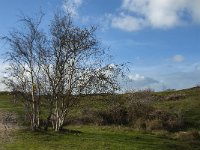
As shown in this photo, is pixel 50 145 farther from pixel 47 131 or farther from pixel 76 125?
pixel 76 125

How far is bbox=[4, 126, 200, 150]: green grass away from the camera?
26.0 metres

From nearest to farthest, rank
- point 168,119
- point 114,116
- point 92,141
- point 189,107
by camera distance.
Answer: point 92,141, point 168,119, point 114,116, point 189,107

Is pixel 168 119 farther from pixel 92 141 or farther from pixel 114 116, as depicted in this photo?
pixel 92 141

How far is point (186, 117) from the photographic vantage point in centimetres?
4378

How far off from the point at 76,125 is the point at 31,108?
675cm

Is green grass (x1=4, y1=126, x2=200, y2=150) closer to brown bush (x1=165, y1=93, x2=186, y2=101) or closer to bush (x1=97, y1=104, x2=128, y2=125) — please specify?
bush (x1=97, y1=104, x2=128, y2=125)

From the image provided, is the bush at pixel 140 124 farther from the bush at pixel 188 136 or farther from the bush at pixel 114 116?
the bush at pixel 188 136

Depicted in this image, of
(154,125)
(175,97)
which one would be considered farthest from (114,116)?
(175,97)

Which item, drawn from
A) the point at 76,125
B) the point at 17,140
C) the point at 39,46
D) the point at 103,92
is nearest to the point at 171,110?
the point at 76,125

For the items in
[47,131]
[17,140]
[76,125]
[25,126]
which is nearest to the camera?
[17,140]

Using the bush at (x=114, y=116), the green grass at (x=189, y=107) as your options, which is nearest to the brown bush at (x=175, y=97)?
the green grass at (x=189, y=107)

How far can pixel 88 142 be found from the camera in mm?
27438

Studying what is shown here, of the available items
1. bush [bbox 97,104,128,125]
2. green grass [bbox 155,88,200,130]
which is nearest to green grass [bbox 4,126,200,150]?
bush [bbox 97,104,128,125]

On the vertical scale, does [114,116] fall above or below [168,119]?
above
